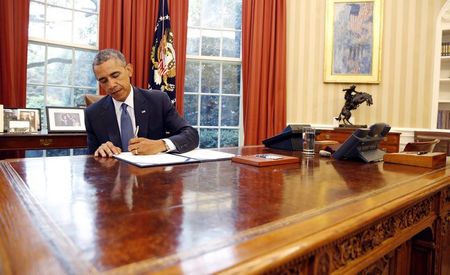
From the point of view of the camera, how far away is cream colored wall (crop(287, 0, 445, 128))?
4582mm

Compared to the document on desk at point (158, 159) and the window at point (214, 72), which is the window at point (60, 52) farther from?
the document on desk at point (158, 159)

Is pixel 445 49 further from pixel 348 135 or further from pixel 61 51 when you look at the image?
pixel 61 51

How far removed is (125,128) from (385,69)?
12.7 feet

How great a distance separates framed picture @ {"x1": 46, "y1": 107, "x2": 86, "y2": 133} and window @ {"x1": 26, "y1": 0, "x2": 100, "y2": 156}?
0.44 metres

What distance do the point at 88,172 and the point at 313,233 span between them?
842 mm

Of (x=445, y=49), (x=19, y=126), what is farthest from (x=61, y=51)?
(x=445, y=49)

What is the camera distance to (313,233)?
0.63 meters

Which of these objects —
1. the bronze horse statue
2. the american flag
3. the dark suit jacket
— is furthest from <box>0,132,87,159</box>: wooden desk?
the bronze horse statue

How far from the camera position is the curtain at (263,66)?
15.7 ft

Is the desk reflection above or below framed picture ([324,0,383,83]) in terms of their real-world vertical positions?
below

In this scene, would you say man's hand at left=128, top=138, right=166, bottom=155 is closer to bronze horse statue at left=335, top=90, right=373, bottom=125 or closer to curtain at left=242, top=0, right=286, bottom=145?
curtain at left=242, top=0, right=286, bottom=145

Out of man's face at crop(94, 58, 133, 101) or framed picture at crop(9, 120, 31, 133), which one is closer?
man's face at crop(94, 58, 133, 101)

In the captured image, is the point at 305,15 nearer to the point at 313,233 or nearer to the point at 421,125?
the point at 421,125

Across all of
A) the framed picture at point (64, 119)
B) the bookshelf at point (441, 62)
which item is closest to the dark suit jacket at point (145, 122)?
the framed picture at point (64, 119)
